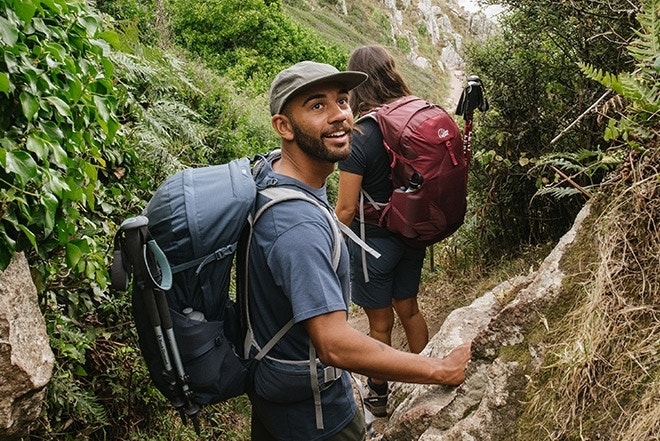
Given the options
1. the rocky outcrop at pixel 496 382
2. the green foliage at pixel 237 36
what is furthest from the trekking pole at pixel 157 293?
the green foliage at pixel 237 36

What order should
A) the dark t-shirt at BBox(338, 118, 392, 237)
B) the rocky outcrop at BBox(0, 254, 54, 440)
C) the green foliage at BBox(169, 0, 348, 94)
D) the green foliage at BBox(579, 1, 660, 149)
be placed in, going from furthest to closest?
1. the green foliage at BBox(169, 0, 348, 94)
2. the dark t-shirt at BBox(338, 118, 392, 237)
3. the green foliage at BBox(579, 1, 660, 149)
4. the rocky outcrop at BBox(0, 254, 54, 440)

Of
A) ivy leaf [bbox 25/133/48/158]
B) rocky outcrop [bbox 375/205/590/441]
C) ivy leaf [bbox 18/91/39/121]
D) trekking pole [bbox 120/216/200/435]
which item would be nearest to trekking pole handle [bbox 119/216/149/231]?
trekking pole [bbox 120/216/200/435]

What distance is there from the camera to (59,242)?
2.42 metres

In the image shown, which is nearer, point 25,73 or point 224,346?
point 25,73

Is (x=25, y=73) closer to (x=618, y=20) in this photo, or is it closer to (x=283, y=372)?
(x=283, y=372)

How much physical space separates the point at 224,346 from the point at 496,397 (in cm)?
110

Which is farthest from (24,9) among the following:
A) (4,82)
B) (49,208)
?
(49,208)

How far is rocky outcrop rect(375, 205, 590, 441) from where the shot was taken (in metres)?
2.47

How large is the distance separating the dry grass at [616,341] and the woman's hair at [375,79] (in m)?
1.96

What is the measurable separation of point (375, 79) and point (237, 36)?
50.3 feet

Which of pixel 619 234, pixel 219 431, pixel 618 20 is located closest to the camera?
pixel 619 234

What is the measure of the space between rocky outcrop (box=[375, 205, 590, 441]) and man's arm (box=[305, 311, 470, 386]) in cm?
34

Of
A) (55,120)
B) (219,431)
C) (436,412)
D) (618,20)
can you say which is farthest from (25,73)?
(618,20)

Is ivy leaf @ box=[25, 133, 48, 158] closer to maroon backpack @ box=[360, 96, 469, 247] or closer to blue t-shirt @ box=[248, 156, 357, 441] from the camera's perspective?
blue t-shirt @ box=[248, 156, 357, 441]
